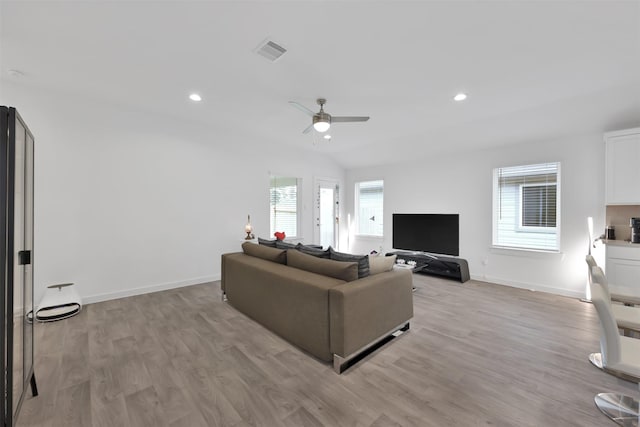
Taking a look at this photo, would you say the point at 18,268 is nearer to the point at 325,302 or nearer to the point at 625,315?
the point at 325,302

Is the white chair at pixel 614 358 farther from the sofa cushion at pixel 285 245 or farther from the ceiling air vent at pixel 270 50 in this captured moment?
the ceiling air vent at pixel 270 50

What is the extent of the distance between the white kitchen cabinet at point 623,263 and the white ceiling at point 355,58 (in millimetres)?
1671

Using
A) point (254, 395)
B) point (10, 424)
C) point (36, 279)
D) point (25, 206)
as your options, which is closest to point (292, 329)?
point (254, 395)

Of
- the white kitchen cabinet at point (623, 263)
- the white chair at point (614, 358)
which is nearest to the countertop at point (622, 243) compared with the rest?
the white kitchen cabinet at point (623, 263)

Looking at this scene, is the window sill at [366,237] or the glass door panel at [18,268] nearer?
the glass door panel at [18,268]

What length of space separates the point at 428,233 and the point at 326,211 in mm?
2664

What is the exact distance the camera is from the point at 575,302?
3.79 m

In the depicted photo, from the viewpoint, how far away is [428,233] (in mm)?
5445

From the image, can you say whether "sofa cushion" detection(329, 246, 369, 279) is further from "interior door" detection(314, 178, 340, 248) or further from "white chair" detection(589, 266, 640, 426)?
"interior door" detection(314, 178, 340, 248)

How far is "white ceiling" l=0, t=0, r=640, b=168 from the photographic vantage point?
202 centimetres

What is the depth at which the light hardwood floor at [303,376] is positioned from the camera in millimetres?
1741

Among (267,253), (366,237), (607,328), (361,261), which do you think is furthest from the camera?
(366,237)

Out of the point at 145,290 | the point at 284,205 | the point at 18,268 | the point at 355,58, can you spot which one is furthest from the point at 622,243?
the point at 145,290

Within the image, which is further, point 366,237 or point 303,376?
point 366,237
